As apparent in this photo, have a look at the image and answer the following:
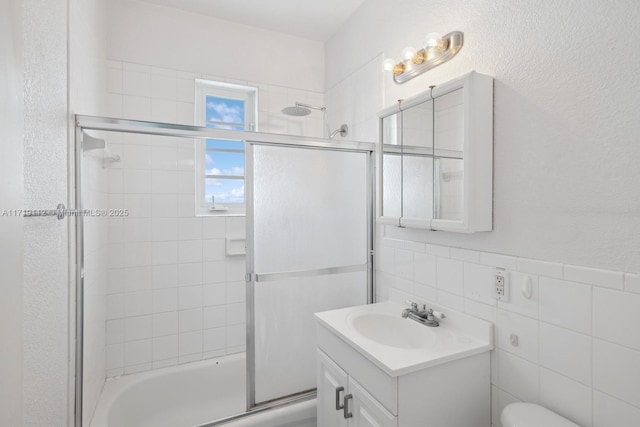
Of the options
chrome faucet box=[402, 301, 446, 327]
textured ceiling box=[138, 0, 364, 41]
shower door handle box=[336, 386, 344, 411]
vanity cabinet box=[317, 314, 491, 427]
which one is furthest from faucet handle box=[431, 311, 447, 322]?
textured ceiling box=[138, 0, 364, 41]

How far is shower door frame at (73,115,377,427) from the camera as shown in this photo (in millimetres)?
1440

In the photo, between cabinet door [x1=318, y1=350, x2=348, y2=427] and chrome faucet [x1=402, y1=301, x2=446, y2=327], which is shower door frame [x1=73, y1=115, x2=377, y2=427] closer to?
cabinet door [x1=318, y1=350, x2=348, y2=427]

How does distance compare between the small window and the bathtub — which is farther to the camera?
the small window

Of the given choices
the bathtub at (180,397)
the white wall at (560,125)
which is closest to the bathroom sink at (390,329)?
the white wall at (560,125)

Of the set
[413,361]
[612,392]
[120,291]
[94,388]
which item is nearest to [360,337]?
[413,361]

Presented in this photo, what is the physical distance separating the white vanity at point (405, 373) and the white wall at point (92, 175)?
119 centimetres

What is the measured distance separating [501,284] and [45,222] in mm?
1713

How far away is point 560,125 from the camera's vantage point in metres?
1.09

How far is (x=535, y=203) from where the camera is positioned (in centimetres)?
117

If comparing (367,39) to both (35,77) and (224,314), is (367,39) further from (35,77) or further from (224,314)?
(224,314)

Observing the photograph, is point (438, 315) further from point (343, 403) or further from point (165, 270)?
point (165, 270)

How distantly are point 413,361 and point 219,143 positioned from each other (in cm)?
215

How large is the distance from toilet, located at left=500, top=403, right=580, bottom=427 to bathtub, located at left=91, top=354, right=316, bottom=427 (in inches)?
41.8

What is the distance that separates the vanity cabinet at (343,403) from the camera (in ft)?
4.00
